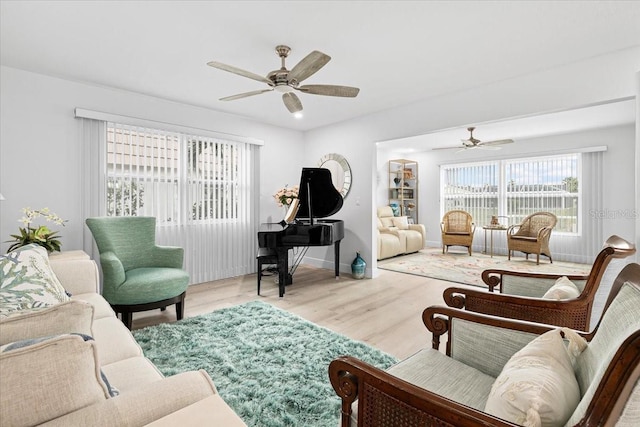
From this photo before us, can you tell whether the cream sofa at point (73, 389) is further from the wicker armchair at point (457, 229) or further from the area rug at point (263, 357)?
the wicker armchair at point (457, 229)

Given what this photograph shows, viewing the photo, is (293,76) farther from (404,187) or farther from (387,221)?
(404,187)

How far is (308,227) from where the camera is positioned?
3.89m

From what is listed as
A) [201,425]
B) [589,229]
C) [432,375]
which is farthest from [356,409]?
[589,229]

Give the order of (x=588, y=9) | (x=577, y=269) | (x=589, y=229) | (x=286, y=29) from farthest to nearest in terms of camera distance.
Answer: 1. (x=589, y=229)
2. (x=577, y=269)
3. (x=286, y=29)
4. (x=588, y=9)

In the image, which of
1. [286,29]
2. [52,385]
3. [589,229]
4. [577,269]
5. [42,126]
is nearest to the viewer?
[52,385]

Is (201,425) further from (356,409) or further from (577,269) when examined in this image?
(577,269)

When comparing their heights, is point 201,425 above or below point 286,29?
below

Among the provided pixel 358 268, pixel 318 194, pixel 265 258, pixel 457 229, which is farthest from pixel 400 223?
pixel 265 258

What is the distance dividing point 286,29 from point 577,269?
6.12 metres

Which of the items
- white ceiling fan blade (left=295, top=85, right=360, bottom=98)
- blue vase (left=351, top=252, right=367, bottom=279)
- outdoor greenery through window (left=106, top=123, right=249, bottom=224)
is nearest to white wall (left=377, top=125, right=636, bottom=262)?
blue vase (left=351, top=252, right=367, bottom=279)

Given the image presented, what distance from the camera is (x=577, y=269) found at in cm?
530

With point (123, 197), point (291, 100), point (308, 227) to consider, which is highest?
point (291, 100)

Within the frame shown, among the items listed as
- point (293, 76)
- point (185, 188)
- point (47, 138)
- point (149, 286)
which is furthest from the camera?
point (185, 188)

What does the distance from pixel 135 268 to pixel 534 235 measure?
6913 millimetres
